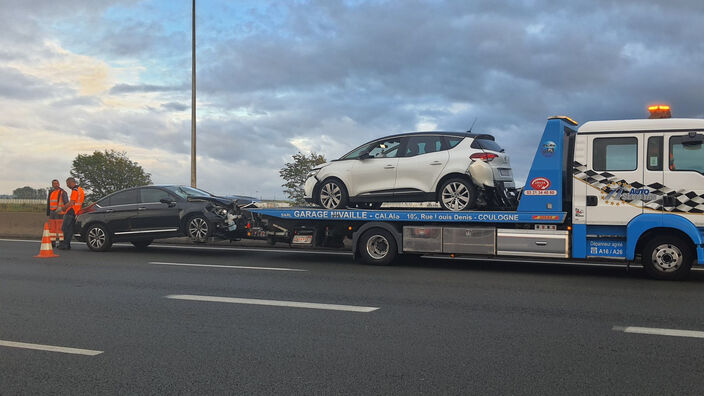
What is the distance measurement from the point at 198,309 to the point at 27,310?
2085 millimetres

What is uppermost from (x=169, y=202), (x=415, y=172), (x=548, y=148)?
(x=548, y=148)

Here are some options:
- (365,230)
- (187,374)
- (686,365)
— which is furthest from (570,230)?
(187,374)

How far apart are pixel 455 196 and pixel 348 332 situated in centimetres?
584

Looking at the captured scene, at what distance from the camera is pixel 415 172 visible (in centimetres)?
1179

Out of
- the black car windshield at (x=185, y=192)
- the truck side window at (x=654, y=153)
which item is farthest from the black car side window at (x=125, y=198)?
the truck side window at (x=654, y=153)

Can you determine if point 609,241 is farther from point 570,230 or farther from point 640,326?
point 640,326

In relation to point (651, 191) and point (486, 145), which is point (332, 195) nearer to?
point (486, 145)

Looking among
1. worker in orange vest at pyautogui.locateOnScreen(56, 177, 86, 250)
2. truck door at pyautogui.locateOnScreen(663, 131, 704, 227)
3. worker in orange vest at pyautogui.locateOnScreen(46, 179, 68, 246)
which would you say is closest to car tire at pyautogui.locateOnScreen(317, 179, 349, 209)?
truck door at pyautogui.locateOnScreen(663, 131, 704, 227)

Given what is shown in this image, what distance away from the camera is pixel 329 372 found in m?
4.82

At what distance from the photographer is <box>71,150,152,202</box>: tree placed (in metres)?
69.6

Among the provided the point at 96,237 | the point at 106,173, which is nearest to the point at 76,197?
the point at 96,237

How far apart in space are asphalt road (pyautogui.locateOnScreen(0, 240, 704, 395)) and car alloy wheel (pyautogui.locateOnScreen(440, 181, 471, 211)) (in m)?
1.29

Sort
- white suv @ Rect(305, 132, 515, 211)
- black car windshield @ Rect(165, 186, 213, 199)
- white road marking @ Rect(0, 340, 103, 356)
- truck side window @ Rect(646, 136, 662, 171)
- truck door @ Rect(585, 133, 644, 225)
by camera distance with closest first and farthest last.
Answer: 1. white road marking @ Rect(0, 340, 103, 356)
2. truck side window @ Rect(646, 136, 662, 171)
3. truck door @ Rect(585, 133, 644, 225)
4. white suv @ Rect(305, 132, 515, 211)
5. black car windshield @ Rect(165, 186, 213, 199)

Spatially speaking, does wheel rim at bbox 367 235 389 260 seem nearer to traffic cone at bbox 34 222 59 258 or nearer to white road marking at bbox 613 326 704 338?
white road marking at bbox 613 326 704 338
